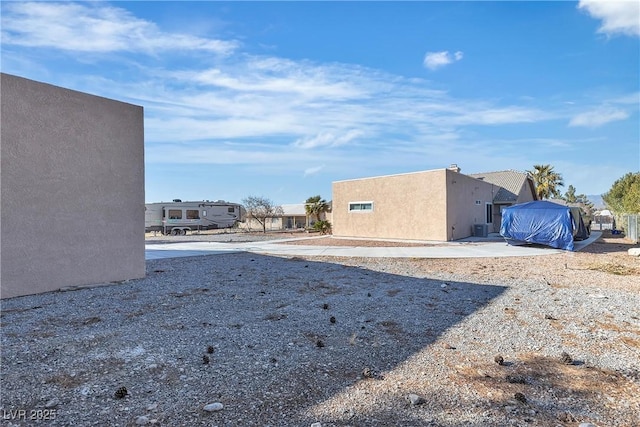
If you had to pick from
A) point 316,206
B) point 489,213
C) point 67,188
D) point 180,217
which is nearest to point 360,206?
point 316,206

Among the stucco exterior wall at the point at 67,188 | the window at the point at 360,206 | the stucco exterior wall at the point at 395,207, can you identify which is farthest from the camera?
the window at the point at 360,206

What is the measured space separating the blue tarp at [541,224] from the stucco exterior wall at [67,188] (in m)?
16.0

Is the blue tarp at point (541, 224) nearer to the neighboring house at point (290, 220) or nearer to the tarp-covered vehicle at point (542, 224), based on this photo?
the tarp-covered vehicle at point (542, 224)

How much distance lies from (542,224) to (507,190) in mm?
10772

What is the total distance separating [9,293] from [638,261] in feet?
56.8

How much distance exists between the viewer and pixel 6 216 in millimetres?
6637

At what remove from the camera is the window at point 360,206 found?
75.4ft

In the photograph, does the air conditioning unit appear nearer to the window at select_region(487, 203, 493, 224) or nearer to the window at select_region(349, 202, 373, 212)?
the window at select_region(487, 203, 493, 224)

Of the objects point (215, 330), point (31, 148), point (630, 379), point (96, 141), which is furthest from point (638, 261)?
Answer: point (31, 148)

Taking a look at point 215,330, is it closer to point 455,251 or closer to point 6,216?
point 6,216

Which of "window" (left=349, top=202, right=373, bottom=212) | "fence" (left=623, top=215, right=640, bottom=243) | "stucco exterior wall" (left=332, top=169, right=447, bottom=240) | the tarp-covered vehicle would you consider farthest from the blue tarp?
"window" (left=349, top=202, right=373, bottom=212)

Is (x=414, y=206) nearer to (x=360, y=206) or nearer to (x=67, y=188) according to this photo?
(x=360, y=206)

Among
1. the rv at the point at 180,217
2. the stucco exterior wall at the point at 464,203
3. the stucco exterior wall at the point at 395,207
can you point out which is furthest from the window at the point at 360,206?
the rv at the point at 180,217

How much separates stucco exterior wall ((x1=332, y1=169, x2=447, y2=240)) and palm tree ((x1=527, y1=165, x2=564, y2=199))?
73.9 feet
